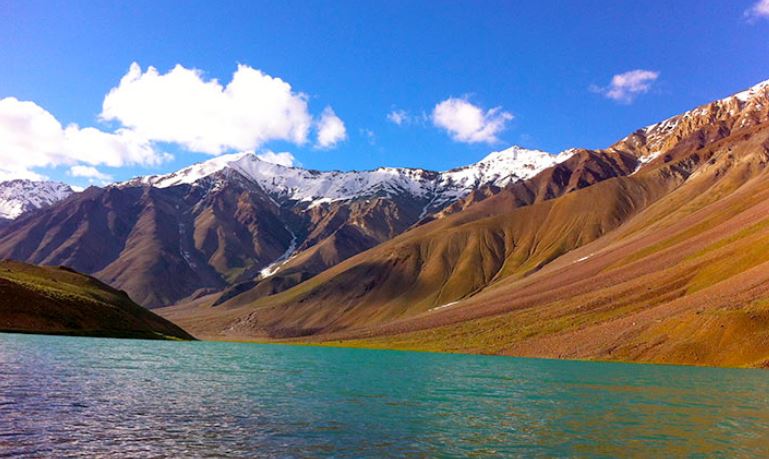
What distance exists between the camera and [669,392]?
59375 millimetres

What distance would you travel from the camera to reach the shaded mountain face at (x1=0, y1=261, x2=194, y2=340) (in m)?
123

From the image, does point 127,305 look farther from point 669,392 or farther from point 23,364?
point 669,392

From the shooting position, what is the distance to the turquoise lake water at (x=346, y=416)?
27812 mm

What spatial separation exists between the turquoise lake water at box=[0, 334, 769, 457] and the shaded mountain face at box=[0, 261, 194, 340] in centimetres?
6654

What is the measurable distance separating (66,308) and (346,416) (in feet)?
393

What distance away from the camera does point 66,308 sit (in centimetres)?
13525

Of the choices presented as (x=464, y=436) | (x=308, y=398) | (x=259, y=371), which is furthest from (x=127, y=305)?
(x=464, y=436)

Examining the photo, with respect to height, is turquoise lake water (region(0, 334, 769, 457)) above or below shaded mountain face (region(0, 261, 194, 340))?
below

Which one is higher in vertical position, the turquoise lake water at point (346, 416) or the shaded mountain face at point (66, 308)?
the shaded mountain face at point (66, 308)

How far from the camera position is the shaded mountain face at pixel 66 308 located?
123000 mm

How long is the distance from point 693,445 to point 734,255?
140997mm

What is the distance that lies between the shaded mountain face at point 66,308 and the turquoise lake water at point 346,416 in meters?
66.5

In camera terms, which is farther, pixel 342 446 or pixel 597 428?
pixel 597 428

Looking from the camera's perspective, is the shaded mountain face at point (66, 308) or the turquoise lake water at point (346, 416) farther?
the shaded mountain face at point (66, 308)
